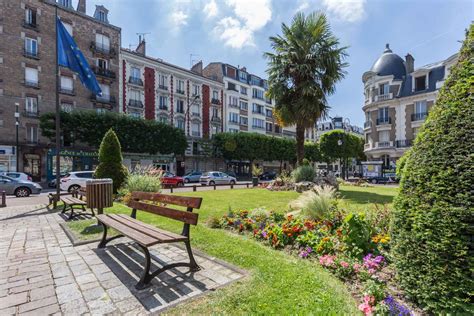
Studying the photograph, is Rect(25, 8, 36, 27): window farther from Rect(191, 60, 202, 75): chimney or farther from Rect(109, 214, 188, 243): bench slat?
Rect(109, 214, 188, 243): bench slat

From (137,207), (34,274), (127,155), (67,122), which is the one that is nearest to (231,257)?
(137,207)

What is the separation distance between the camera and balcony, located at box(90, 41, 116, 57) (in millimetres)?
31406

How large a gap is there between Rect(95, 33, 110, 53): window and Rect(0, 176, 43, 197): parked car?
22401 mm

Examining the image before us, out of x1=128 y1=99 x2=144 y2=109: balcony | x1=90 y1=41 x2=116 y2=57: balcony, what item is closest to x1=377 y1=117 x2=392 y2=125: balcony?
x1=128 y1=99 x2=144 y2=109: balcony

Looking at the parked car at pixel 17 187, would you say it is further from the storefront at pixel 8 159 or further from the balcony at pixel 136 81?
the balcony at pixel 136 81

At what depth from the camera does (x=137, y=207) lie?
4.89 meters

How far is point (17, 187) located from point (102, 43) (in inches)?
942

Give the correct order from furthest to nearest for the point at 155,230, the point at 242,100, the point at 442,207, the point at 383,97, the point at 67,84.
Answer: the point at 242,100
the point at 383,97
the point at 67,84
the point at 155,230
the point at 442,207

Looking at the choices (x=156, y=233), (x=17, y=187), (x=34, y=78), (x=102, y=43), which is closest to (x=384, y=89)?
(x=102, y=43)

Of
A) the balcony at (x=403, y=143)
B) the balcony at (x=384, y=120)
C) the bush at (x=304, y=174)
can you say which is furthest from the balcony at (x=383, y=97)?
the bush at (x=304, y=174)

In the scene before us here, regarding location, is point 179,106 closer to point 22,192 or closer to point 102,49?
point 102,49

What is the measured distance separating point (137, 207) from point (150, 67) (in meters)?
35.6

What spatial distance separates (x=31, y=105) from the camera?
1081 inches

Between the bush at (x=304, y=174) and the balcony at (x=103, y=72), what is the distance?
1094 inches
